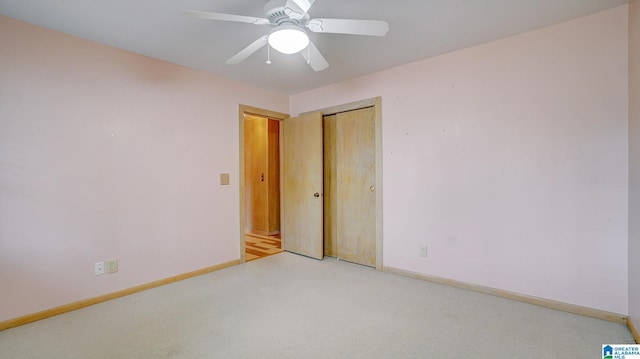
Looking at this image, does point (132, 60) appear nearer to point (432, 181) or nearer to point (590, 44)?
point (432, 181)

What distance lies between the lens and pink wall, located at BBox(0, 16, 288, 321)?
Answer: 2.17m

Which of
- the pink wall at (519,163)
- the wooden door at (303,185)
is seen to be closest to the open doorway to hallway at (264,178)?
the wooden door at (303,185)

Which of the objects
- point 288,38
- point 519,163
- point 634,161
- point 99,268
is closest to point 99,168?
point 99,268

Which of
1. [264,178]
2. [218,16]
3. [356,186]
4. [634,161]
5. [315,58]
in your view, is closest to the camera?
[218,16]

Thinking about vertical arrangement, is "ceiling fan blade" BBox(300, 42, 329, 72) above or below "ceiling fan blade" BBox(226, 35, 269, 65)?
below

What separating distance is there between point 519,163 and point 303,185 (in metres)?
2.51

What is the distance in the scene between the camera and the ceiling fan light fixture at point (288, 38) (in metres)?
1.63

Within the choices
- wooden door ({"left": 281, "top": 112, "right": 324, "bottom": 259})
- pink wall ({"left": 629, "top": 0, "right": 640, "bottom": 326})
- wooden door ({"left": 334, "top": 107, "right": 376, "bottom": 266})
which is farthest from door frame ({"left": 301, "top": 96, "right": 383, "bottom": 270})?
pink wall ({"left": 629, "top": 0, "right": 640, "bottom": 326})

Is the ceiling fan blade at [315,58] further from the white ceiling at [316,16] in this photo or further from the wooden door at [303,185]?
the wooden door at [303,185]

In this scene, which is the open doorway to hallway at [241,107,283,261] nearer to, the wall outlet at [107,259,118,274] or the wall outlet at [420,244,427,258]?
the wall outlet at [107,259,118,274]

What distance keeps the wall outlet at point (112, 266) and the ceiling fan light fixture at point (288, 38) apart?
2473mm

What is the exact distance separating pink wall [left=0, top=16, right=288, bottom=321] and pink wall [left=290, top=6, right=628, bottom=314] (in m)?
A: 2.18

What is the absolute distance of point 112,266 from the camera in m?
2.62

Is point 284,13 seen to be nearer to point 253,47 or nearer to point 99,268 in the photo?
point 253,47
